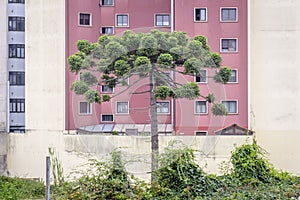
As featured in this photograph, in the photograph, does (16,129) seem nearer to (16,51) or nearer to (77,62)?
(16,51)

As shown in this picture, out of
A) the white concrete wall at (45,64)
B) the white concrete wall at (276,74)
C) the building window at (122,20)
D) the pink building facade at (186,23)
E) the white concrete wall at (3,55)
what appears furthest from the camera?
the white concrete wall at (3,55)

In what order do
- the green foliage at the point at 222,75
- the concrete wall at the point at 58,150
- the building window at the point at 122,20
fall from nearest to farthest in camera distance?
1. the green foliage at the point at 222,75
2. the concrete wall at the point at 58,150
3. the building window at the point at 122,20

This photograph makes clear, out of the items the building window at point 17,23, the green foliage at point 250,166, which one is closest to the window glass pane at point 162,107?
the green foliage at point 250,166

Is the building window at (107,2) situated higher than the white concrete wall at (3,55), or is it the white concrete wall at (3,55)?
the building window at (107,2)

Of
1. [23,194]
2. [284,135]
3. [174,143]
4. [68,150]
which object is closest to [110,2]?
[68,150]

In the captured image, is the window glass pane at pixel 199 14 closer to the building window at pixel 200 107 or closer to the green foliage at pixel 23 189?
the green foliage at pixel 23 189

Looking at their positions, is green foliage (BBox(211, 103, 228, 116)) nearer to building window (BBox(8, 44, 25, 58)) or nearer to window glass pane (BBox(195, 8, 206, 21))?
window glass pane (BBox(195, 8, 206, 21))

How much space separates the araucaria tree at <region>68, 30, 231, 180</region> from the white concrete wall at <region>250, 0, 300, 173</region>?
17.8 feet

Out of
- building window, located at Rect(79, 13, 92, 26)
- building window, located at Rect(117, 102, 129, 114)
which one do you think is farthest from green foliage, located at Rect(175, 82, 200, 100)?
building window, located at Rect(79, 13, 92, 26)

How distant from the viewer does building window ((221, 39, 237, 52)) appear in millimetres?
10289

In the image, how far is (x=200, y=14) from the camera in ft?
33.5

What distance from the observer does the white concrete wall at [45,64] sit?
10.6 m

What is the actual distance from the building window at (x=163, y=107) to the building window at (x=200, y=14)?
544 centimetres

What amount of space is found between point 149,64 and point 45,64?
670 centimetres
